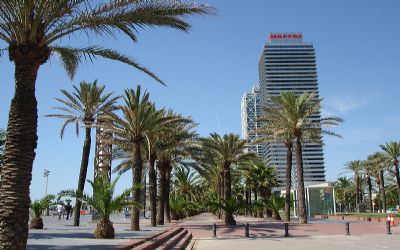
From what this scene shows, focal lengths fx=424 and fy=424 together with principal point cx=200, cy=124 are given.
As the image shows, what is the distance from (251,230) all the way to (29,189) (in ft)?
66.0

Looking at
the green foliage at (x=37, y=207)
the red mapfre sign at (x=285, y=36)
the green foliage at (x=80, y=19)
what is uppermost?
the red mapfre sign at (x=285, y=36)

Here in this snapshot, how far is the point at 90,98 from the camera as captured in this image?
28031mm

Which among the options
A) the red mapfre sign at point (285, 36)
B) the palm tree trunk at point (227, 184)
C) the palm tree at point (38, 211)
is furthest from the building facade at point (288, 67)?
the palm tree at point (38, 211)

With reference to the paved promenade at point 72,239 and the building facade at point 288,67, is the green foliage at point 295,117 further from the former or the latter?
the building facade at point 288,67

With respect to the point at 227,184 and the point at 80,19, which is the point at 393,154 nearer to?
the point at 227,184

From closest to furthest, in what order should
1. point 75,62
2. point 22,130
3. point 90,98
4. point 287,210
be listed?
point 22,130 → point 75,62 → point 90,98 → point 287,210

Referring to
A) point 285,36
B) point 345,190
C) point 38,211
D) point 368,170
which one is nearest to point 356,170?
point 368,170

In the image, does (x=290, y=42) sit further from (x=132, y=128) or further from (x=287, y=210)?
(x=132, y=128)

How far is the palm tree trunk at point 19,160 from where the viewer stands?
27.3ft

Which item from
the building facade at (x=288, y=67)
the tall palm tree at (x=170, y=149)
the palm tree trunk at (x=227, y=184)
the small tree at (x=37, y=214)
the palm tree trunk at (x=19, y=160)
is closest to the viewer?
→ the palm tree trunk at (x=19, y=160)

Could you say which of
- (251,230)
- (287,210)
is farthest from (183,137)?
(287,210)

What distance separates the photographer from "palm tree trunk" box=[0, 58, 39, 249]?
8312 mm

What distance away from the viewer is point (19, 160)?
8.63 metres

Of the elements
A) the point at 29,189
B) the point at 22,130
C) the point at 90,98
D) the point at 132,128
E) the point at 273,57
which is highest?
the point at 273,57
